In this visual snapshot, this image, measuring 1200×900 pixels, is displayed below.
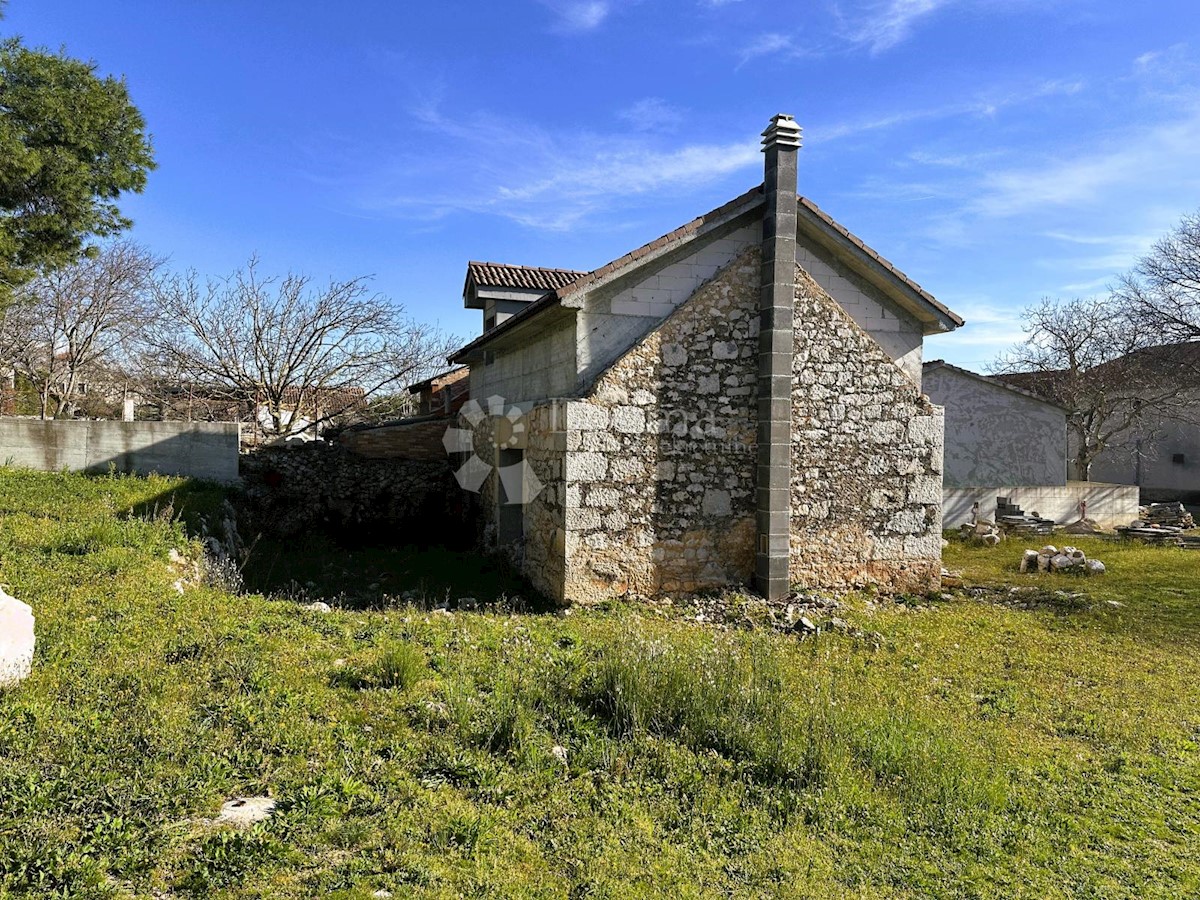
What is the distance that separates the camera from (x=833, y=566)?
10070mm

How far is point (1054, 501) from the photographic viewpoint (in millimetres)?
18734

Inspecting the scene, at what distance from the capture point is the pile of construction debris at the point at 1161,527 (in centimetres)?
1652

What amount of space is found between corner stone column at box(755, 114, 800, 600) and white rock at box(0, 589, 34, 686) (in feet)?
25.3

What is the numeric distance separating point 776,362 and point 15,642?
27.3 ft

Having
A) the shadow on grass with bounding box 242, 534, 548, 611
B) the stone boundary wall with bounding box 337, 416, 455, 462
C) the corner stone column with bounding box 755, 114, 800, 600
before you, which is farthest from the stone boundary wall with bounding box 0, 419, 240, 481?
the corner stone column with bounding box 755, 114, 800, 600

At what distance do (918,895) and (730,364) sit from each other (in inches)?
271

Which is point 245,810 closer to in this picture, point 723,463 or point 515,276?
point 723,463

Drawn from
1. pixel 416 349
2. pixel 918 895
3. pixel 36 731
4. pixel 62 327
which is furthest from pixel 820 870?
pixel 62 327

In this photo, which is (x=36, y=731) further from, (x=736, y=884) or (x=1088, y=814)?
(x=1088, y=814)

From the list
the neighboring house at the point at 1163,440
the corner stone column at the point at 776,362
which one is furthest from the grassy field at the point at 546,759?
the neighboring house at the point at 1163,440

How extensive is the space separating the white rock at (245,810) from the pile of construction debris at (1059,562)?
1320 centimetres

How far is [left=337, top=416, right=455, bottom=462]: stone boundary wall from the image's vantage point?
1572 centimetres

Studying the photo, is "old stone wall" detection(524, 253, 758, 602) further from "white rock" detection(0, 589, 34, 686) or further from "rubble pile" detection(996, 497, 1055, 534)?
"rubble pile" detection(996, 497, 1055, 534)

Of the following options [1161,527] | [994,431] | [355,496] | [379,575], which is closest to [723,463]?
[379,575]
